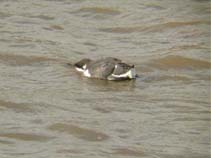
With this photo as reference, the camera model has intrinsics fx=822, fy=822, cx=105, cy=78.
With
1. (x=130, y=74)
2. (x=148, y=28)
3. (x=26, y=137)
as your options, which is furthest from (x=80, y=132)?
(x=148, y=28)

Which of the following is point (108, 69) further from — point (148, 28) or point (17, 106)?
point (148, 28)

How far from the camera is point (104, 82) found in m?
11.4

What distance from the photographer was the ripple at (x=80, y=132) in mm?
8984

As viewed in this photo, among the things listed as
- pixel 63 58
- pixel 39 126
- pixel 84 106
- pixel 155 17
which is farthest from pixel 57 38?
pixel 39 126

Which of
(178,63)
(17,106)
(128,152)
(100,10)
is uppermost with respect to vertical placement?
(100,10)

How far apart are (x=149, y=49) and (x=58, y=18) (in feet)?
7.68

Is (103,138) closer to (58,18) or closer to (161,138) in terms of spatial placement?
(161,138)

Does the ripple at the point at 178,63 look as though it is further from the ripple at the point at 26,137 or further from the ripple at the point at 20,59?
the ripple at the point at 26,137

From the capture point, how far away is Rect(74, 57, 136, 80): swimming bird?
37.0 feet

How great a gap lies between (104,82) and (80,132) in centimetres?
232

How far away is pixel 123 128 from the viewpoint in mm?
9219

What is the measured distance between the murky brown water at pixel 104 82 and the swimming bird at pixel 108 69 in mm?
100

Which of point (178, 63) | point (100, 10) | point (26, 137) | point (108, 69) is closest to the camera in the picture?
point (26, 137)

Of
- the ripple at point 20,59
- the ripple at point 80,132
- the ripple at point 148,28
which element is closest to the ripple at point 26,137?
the ripple at point 80,132
